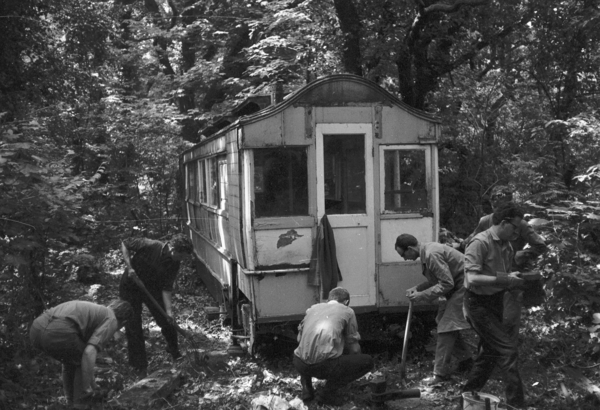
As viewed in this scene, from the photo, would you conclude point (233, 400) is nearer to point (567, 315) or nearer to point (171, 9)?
point (567, 315)

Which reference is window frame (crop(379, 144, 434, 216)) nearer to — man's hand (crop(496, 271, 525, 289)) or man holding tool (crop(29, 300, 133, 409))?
man's hand (crop(496, 271, 525, 289))

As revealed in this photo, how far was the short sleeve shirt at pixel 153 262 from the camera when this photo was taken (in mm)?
7566

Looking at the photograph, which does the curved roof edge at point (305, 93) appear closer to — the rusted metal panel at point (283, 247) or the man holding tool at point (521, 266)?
the rusted metal panel at point (283, 247)

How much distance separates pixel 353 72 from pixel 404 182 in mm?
4862

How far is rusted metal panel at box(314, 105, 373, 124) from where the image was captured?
25.1ft

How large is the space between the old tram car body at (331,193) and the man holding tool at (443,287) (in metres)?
0.71

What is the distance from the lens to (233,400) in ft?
21.5

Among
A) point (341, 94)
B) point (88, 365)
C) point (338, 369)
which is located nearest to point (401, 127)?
point (341, 94)

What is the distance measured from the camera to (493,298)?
18.8 feet

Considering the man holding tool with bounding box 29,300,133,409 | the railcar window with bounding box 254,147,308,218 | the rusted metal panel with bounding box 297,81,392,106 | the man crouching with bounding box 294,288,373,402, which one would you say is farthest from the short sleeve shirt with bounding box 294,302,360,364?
the rusted metal panel with bounding box 297,81,392,106

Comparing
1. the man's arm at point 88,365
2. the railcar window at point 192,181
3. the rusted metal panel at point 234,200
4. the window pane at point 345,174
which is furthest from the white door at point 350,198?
the railcar window at point 192,181

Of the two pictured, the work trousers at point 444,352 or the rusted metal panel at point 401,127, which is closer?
the work trousers at point 444,352

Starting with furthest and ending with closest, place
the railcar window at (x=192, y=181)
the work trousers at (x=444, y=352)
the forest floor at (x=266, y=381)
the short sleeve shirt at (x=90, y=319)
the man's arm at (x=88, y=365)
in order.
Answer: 1. the railcar window at (x=192, y=181)
2. the work trousers at (x=444, y=352)
3. the forest floor at (x=266, y=381)
4. the short sleeve shirt at (x=90, y=319)
5. the man's arm at (x=88, y=365)

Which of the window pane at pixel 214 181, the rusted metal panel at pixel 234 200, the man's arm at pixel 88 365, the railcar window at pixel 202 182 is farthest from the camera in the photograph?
the railcar window at pixel 202 182
